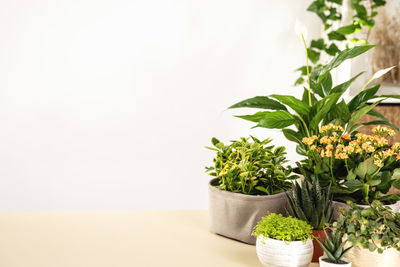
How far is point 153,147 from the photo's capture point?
3.36 m

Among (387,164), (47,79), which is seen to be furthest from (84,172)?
(387,164)

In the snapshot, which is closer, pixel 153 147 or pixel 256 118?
pixel 256 118

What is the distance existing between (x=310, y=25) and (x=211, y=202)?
2.50m

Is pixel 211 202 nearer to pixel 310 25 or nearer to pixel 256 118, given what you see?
pixel 256 118

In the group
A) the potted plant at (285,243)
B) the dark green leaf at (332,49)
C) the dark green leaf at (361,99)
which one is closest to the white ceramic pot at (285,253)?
the potted plant at (285,243)

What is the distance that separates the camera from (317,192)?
1094 millimetres

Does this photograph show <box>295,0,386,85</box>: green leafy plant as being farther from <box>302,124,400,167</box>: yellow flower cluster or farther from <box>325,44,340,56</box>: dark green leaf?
<box>302,124,400,167</box>: yellow flower cluster

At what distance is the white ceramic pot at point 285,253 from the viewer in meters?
1.01

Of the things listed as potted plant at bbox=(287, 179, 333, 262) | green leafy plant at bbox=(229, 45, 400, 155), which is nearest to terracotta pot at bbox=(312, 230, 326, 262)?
potted plant at bbox=(287, 179, 333, 262)

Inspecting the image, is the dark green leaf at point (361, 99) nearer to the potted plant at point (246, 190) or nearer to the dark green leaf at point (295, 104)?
the dark green leaf at point (295, 104)

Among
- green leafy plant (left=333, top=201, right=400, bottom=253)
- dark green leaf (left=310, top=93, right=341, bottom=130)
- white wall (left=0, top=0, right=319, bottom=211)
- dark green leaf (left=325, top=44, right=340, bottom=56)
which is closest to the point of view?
green leafy plant (left=333, top=201, right=400, bottom=253)

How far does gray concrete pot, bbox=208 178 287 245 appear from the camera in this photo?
1.20 metres

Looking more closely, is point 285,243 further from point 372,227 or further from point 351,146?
point 351,146

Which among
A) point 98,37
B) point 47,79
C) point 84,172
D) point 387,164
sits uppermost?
point 98,37
